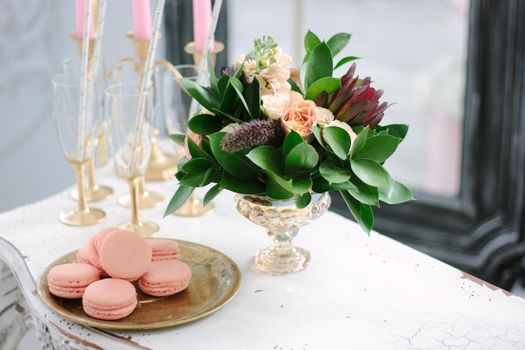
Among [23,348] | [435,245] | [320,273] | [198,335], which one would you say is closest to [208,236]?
[320,273]

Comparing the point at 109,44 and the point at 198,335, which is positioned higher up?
the point at 109,44

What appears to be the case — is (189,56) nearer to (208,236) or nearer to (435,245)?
(435,245)

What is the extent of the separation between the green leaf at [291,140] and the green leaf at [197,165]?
162 mm

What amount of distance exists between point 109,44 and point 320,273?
1676mm

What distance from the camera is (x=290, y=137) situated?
129 cm

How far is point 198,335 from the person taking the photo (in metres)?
1.30

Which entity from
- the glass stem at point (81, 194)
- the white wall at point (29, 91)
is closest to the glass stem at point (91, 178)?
the glass stem at point (81, 194)

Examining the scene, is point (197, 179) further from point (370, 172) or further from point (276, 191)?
point (370, 172)

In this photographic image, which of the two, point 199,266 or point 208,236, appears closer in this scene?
point 199,266

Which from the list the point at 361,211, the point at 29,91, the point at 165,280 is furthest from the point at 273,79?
the point at 29,91

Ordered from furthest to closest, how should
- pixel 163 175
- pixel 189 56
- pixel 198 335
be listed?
pixel 189 56 → pixel 163 175 → pixel 198 335

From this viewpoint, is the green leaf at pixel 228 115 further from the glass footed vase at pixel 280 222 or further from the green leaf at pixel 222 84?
the glass footed vase at pixel 280 222

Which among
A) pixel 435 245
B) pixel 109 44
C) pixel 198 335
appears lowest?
pixel 435 245

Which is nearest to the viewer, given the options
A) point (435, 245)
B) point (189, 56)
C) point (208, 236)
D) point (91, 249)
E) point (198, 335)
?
point (198, 335)
